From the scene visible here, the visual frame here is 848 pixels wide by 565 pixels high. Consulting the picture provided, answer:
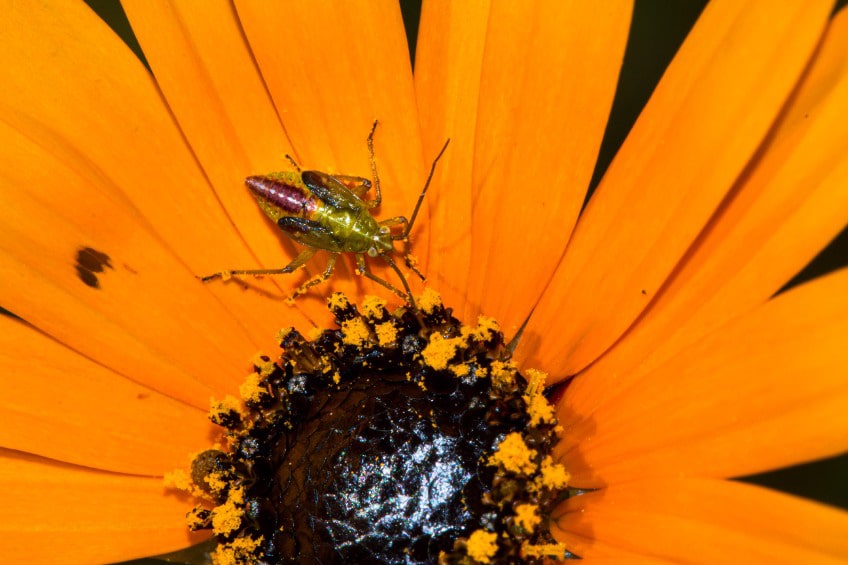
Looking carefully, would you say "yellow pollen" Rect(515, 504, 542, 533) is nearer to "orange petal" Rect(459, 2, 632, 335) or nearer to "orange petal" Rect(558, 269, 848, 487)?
"orange petal" Rect(558, 269, 848, 487)

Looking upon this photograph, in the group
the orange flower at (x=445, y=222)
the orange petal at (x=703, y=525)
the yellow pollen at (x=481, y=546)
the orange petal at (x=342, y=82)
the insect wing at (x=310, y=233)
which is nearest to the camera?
the orange petal at (x=703, y=525)

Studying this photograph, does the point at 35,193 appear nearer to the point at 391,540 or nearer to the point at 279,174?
the point at 279,174

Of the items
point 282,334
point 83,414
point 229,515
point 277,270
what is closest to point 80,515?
point 83,414

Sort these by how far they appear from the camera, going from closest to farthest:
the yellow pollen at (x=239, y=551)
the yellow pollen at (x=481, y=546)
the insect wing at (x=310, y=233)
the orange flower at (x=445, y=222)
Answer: the orange flower at (x=445, y=222) → the yellow pollen at (x=481, y=546) → the yellow pollen at (x=239, y=551) → the insect wing at (x=310, y=233)

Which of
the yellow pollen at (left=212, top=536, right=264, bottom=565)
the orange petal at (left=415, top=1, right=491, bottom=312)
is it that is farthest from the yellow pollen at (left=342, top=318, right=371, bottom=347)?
the yellow pollen at (left=212, top=536, right=264, bottom=565)

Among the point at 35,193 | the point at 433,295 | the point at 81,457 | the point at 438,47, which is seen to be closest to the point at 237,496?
the point at 81,457

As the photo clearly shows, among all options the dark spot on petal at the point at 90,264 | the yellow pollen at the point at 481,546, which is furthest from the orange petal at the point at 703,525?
the dark spot on petal at the point at 90,264

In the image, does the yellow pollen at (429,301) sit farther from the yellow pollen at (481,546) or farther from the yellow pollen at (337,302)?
the yellow pollen at (481,546)
